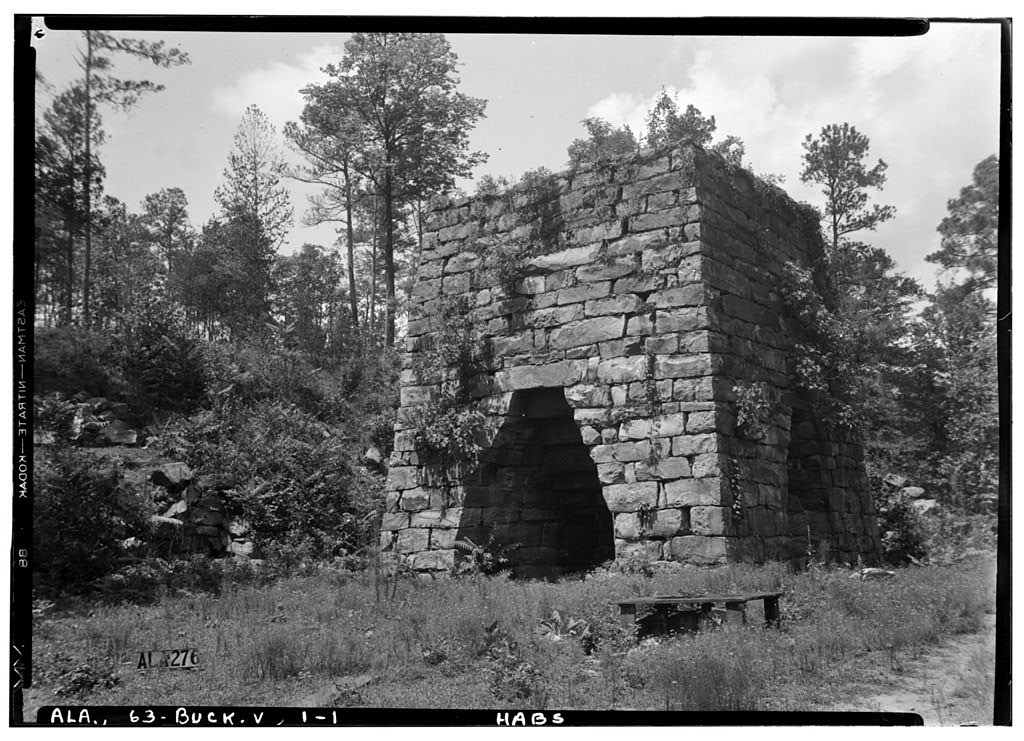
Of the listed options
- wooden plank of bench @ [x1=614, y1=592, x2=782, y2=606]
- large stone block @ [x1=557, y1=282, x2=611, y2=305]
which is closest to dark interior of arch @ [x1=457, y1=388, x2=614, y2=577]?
large stone block @ [x1=557, y1=282, x2=611, y2=305]

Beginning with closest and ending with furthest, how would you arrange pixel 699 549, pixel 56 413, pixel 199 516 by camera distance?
1. pixel 699 549
2. pixel 56 413
3. pixel 199 516

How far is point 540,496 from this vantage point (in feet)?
37.7

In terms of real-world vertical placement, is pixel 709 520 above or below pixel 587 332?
below

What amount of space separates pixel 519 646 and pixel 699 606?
163 centimetres

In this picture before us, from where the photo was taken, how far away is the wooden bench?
24.8 ft

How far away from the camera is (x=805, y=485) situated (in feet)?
37.5

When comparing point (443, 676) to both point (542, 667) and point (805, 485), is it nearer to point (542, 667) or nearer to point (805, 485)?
point (542, 667)

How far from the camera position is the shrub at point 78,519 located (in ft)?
32.6

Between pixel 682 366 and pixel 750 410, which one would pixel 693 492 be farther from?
pixel 682 366

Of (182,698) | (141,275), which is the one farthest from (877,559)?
(141,275)

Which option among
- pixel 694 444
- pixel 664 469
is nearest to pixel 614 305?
pixel 694 444

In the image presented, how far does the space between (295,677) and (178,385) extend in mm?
9750

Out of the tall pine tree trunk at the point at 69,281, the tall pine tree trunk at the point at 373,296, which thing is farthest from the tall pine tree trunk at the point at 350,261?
the tall pine tree trunk at the point at 69,281

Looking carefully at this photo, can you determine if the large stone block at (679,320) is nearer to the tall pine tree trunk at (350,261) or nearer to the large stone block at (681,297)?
the large stone block at (681,297)
